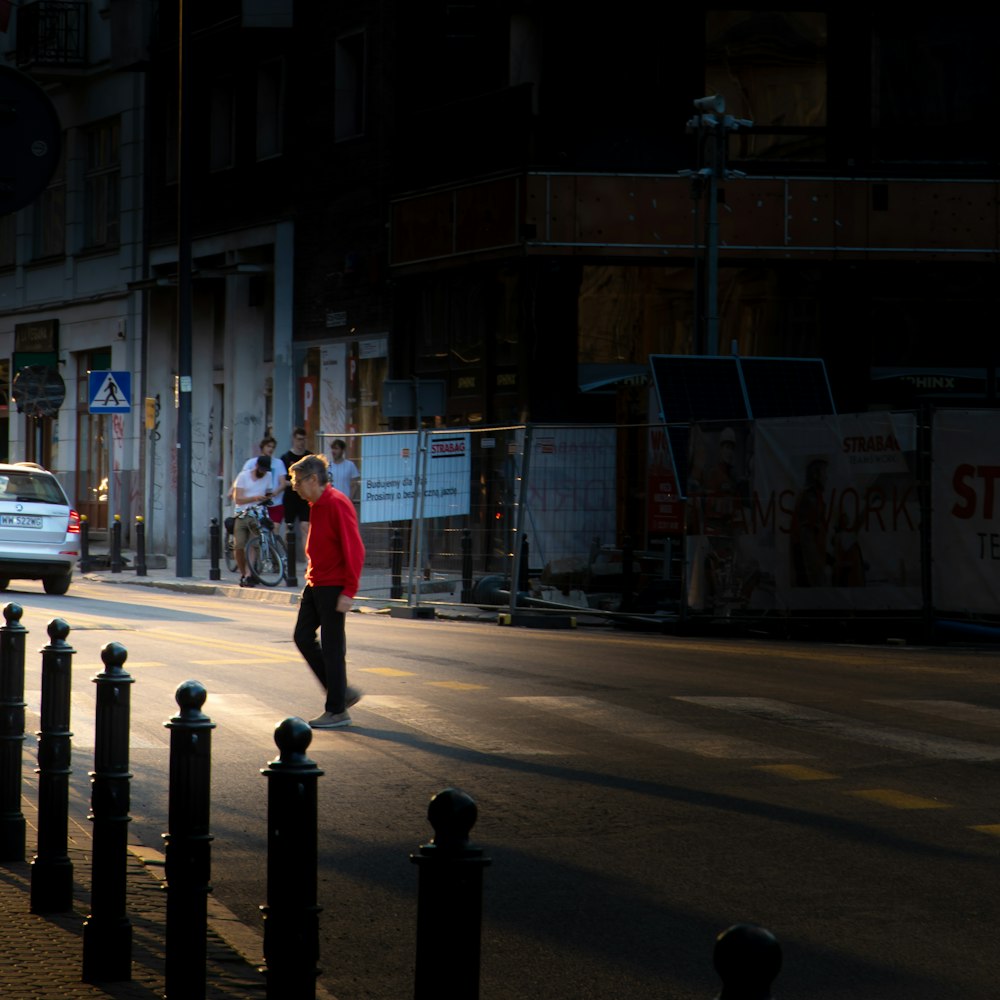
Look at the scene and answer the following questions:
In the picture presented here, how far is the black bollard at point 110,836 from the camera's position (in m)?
5.80

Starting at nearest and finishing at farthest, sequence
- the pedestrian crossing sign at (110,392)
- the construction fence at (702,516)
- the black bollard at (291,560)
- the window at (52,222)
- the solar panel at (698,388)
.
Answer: the construction fence at (702,516) < the solar panel at (698,388) < the black bollard at (291,560) < the pedestrian crossing sign at (110,392) < the window at (52,222)

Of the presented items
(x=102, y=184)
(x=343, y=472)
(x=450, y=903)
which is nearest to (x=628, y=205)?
(x=343, y=472)

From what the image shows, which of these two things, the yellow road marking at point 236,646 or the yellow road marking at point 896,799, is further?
the yellow road marking at point 236,646

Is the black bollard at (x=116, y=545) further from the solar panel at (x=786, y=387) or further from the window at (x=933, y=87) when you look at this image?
the window at (x=933, y=87)

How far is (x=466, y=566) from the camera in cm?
A: 2250

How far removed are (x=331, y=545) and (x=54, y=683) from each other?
18.2ft

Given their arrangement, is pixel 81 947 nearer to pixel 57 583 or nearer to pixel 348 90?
pixel 57 583

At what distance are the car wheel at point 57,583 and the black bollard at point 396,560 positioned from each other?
14.9 ft

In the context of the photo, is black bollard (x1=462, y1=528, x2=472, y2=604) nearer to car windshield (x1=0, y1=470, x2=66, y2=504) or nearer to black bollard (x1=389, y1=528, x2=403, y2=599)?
black bollard (x1=389, y1=528, x2=403, y2=599)

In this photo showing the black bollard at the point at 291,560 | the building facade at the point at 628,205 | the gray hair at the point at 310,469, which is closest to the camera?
the gray hair at the point at 310,469

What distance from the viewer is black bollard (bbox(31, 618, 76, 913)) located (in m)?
6.61

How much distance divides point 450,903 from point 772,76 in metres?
26.7

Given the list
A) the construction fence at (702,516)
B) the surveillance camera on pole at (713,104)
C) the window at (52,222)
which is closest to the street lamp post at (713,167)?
the surveillance camera on pole at (713,104)

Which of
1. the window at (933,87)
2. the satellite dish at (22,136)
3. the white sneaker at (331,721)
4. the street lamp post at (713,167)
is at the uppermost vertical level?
the window at (933,87)
